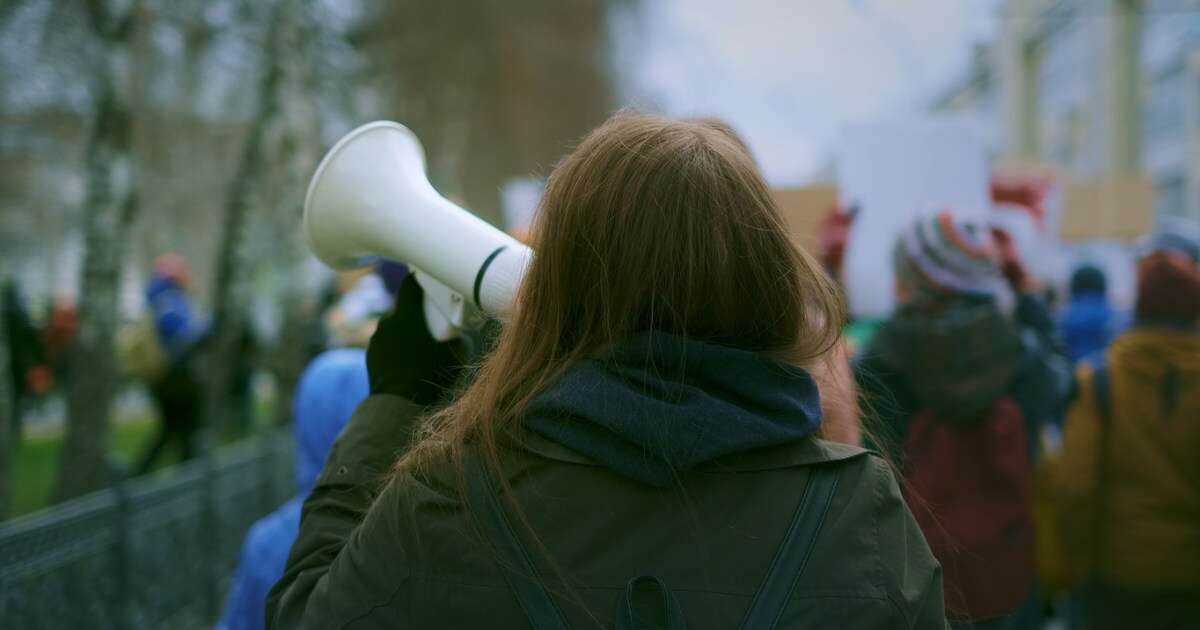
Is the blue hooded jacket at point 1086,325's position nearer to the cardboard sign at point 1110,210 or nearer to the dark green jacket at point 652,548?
the cardboard sign at point 1110,210

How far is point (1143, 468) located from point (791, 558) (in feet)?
8.11

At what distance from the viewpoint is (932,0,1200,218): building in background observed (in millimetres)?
14664

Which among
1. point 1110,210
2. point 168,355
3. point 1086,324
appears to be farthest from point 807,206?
point 168,355

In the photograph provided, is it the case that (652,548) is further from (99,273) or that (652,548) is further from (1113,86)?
(1113,86)

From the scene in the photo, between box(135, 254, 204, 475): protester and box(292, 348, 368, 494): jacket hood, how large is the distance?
5.49 meters

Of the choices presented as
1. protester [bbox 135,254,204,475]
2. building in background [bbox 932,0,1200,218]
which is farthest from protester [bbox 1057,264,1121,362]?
protester [bbox 135,254,204,475]

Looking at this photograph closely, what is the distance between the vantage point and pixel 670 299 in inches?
45.1

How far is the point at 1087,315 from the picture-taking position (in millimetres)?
6012

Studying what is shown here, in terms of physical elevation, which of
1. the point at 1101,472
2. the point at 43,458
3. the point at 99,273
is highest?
the point at 99,273

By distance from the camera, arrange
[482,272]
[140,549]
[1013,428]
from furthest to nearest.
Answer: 1. [140,549]
2. [1013,428]
3. [482,272]

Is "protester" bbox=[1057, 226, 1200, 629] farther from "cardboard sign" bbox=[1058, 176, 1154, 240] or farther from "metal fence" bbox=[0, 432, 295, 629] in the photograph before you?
"cardboard sign" bbox=[1058, 176, 1154, 240]

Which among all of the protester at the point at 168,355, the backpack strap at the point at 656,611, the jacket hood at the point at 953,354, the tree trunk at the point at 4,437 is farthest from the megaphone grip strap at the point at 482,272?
the protester at the point at 168,355

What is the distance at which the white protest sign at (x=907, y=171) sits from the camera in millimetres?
Result: 4203

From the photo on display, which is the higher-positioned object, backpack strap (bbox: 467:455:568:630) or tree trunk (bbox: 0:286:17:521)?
backpack strap (bbox: 467:455:568:630)
